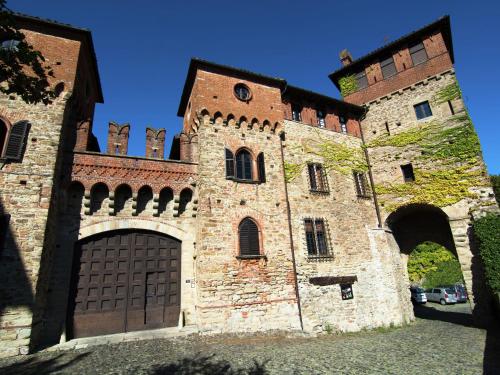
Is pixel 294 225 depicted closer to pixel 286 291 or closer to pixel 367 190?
pixel 286 291

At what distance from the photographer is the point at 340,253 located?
48.0 ft

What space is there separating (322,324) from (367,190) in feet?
27.3

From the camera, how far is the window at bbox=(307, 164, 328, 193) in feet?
51.1

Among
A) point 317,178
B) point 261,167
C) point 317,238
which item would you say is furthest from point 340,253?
point 261,167

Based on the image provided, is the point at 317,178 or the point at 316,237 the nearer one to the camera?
the point at 316,237

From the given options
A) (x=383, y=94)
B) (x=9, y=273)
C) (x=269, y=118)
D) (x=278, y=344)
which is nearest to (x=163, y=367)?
(x=278, y=344)

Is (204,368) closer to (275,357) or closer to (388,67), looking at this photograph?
(275,357)

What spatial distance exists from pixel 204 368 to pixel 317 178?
35.8ft

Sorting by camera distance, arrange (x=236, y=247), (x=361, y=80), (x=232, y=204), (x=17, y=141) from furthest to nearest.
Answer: (x=361, y=80) < (x=232, y=204) < (x=236, y=247) < (x=17, y=141)

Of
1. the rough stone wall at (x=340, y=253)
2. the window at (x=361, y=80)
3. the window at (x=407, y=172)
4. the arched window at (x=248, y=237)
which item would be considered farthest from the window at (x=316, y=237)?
the window at (x=361, y=80)

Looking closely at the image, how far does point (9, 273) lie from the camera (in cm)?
903

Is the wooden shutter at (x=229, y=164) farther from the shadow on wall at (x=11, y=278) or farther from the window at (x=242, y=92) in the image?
the shadow on wall at (x=11, y=278)

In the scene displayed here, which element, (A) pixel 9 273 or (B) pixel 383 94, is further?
(B) pixel 383 94

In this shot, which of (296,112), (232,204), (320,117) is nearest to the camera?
(232,204)
